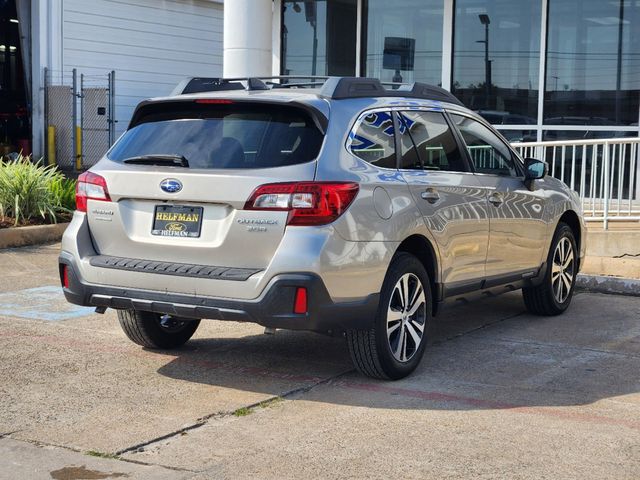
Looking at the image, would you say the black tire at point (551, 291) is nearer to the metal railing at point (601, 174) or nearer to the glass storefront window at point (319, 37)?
the metal railing at point (601, 174)

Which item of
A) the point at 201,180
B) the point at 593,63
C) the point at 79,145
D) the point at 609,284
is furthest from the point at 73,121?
the point at 201,180

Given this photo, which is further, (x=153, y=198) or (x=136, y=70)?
(x=136, y=70)

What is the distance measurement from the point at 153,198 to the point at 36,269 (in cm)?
521

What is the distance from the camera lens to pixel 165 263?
591 centimetres

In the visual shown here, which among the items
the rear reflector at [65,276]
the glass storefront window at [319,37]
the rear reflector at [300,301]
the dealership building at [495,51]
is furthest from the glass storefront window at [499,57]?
the rear reflector at [300,301]

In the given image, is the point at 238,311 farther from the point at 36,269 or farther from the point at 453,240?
the point at 36,269

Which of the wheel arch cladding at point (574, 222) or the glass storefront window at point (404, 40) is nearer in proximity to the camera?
the wheel arch cladding at point (574, 222)

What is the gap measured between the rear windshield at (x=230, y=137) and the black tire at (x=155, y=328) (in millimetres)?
1163

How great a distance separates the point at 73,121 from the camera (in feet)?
69.7

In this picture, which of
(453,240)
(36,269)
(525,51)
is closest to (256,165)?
(453,240)

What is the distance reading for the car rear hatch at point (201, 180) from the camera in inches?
225

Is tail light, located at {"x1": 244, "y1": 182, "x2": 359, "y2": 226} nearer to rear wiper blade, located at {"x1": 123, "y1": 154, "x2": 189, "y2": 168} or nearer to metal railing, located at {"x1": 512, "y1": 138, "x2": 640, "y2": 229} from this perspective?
rear wiper blade, located at {"x1": 123, "y1": 154, "x2": 189, "y2": 168}

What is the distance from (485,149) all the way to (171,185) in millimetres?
2776

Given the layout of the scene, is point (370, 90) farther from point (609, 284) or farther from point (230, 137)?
point (609, 284)
